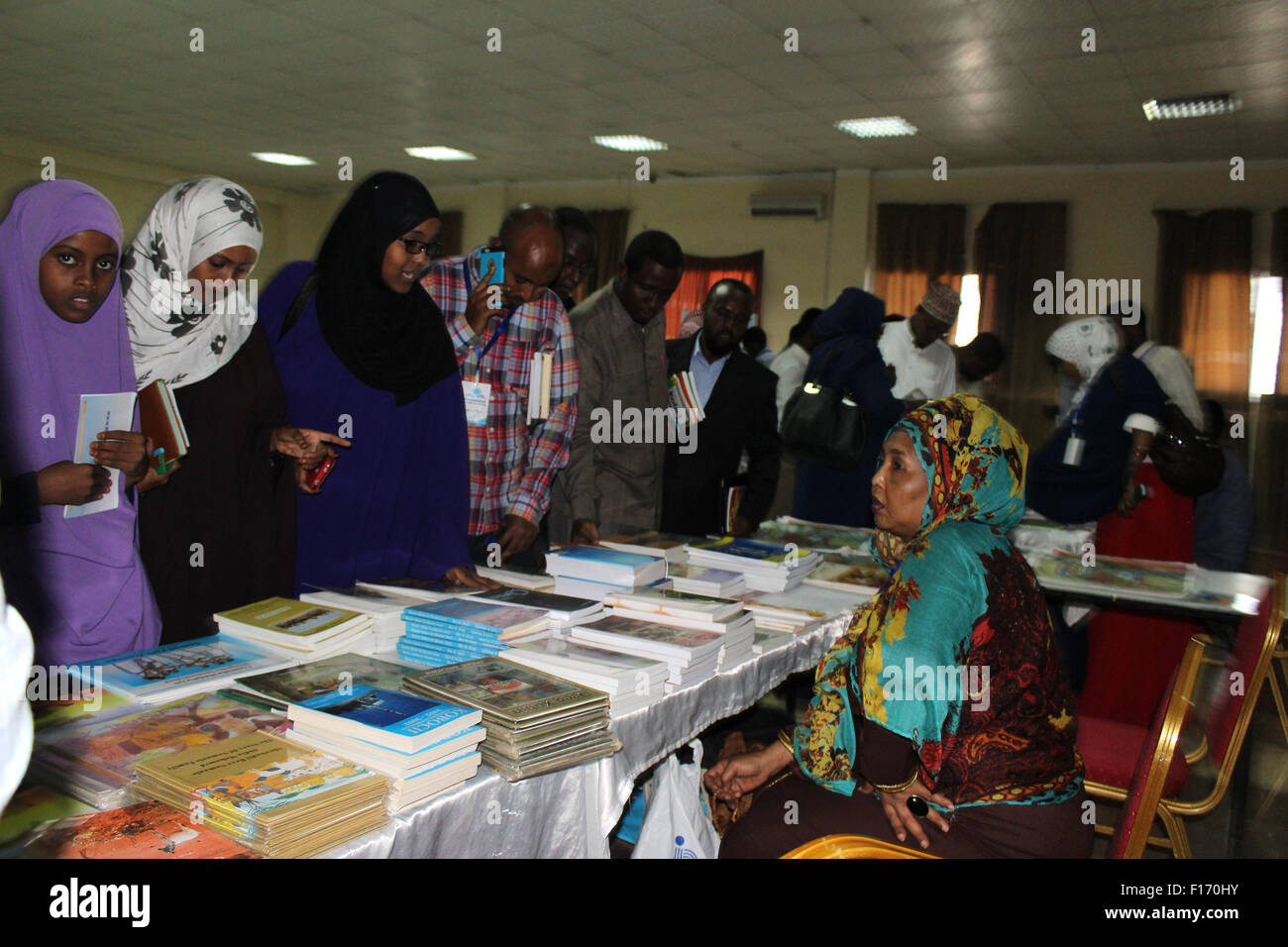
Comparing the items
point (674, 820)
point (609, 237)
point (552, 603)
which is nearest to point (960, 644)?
point (674, 820)

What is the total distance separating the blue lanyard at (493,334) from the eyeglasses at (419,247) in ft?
1.46

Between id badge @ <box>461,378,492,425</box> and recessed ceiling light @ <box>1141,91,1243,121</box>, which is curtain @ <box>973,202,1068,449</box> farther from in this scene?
id badge @ <box>461,378,492,425</box>

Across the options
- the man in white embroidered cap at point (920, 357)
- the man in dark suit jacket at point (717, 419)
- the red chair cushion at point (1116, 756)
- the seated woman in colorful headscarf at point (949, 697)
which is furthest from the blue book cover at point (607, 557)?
the man in white embroidered cap at point (920, 357)

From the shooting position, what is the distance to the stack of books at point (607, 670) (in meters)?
1.59

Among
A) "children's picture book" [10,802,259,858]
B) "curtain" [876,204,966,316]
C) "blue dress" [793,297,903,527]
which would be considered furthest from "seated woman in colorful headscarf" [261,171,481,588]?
"curtain" [876,204,966,316]

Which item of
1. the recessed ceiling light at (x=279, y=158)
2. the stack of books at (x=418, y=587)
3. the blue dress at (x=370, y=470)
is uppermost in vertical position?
the recessed ceiling light at (x=279, y=158)

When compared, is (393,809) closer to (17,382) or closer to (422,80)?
(17,382)

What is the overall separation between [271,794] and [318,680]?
0.39m

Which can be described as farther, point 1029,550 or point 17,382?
point 1029,550

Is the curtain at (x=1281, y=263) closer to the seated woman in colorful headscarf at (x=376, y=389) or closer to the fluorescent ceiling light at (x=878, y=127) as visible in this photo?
the fluorescent ceiling light at (x=878, y=127)

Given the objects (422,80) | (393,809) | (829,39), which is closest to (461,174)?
(422,80)

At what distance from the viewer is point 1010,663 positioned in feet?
5.06

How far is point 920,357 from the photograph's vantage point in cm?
478
